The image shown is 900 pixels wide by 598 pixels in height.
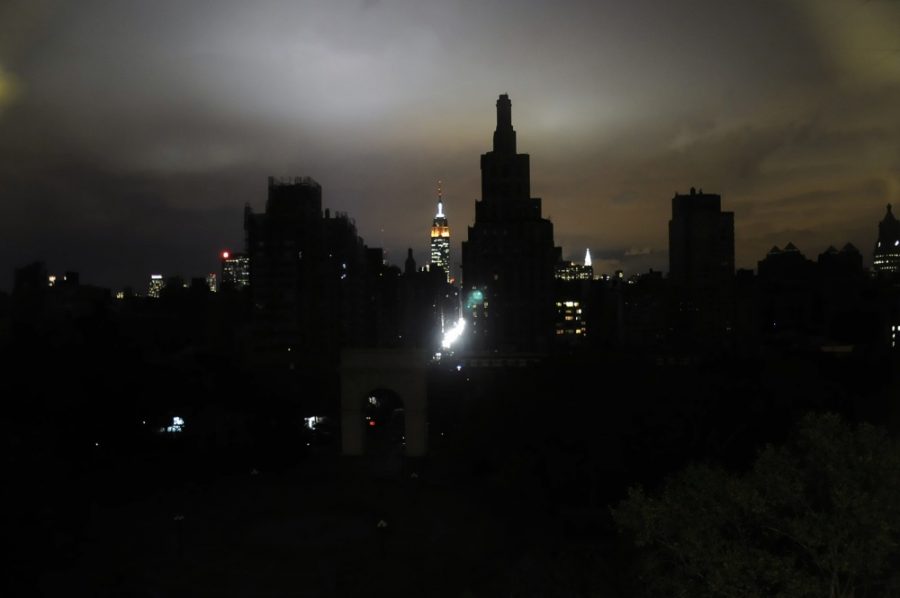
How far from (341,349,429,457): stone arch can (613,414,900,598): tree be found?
2839 cm

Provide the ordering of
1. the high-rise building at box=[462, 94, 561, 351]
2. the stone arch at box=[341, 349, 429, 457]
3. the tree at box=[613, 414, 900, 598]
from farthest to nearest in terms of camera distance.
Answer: the high-rise building at box=[462, 94, 561, 351] < the stone arch at box=[341, 349, 429, 457] < the tree at box=[613, 414, 900, 598]

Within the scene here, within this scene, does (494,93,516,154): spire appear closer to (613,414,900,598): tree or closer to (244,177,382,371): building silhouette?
(244,177,382,371): building silhouette

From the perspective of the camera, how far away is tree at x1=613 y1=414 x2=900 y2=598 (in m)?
11.0

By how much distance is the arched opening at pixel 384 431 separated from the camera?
3969 centimetres

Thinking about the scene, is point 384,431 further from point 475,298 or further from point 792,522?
point 792,522

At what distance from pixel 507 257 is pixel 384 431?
4532 centimetres

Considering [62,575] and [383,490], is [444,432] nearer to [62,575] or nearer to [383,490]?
[383,490]

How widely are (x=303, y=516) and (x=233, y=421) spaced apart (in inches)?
346

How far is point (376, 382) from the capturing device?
4131 cm

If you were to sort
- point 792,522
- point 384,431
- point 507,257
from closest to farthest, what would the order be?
1. point 792,522
2. point 384,431
3. point 507,257

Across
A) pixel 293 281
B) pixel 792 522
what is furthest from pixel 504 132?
pixel 792 522

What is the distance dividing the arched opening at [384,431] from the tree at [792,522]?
2513 cm

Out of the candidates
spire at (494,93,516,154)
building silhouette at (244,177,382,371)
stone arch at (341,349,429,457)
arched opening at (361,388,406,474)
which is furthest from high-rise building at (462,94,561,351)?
stone arch at (341,349,429,457)

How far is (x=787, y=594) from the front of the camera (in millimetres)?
10922
